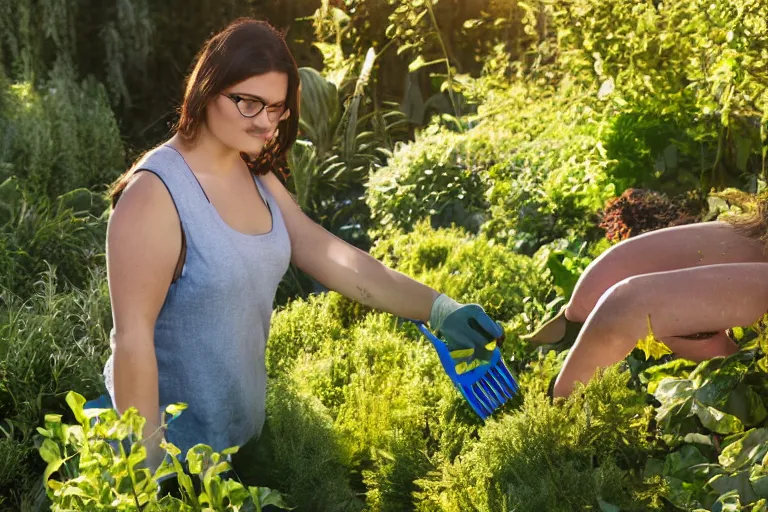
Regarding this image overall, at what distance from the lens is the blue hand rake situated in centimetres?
228

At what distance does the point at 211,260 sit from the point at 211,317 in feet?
0.46

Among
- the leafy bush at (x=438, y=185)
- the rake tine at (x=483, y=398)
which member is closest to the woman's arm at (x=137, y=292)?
the rake tine at (x=483, y=398)

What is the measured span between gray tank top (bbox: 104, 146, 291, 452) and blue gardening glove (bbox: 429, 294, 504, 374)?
1.39ft

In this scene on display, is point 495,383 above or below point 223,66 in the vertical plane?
below

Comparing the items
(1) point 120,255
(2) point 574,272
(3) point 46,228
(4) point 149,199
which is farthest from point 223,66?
(3) point 46,228

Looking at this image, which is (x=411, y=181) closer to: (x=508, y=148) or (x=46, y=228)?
(x=508, y=148)

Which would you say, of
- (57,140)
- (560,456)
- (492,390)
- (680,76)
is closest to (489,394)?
(492,390)

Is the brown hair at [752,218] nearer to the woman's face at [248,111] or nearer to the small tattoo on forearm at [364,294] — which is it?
the small tattoo on forearm at [364,294]

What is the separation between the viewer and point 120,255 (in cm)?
191

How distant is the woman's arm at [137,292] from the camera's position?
6.26ft

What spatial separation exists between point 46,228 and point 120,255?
10.5 ft

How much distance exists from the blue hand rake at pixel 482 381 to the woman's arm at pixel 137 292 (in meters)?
0.71

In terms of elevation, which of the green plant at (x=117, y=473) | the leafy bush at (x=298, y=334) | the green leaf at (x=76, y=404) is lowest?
the leafy bush at (x=298, y=334)

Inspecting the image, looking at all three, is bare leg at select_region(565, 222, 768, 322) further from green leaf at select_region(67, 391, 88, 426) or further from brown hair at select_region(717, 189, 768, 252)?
green leaf at select_region(67, 391, 88, 426)
